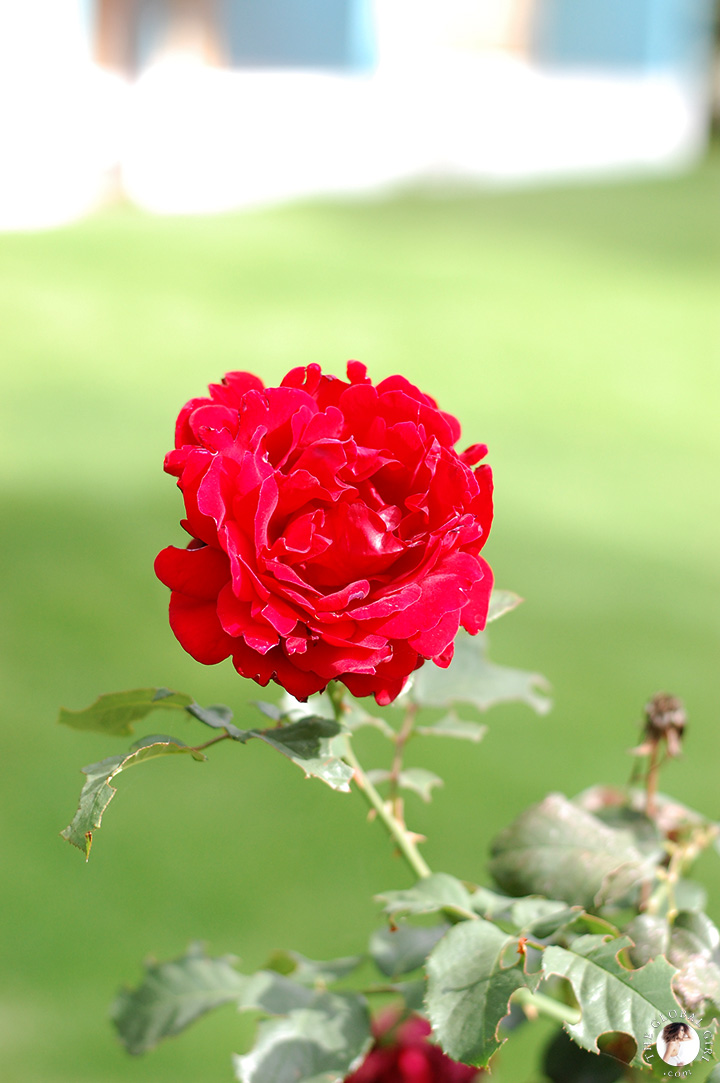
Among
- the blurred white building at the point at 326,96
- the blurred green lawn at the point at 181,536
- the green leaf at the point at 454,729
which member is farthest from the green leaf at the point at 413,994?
the blurred white building at the point at 326,96

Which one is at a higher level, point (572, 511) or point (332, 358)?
point (332, 358)

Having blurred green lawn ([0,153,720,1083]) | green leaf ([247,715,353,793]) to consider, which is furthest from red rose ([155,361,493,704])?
blurred green lawn ([0,153,720,1083])

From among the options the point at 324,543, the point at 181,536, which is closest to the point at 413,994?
the point at 324,543

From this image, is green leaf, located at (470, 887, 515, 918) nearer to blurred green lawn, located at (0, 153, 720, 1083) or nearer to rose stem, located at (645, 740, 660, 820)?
rose stem, located at (645, 740, 660, 820)

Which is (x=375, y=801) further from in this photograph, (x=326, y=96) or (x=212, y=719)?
(x=326, y=96)

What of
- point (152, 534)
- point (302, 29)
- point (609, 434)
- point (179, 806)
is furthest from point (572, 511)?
point (302, 29)

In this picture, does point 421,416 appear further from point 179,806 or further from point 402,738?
point 179,806
